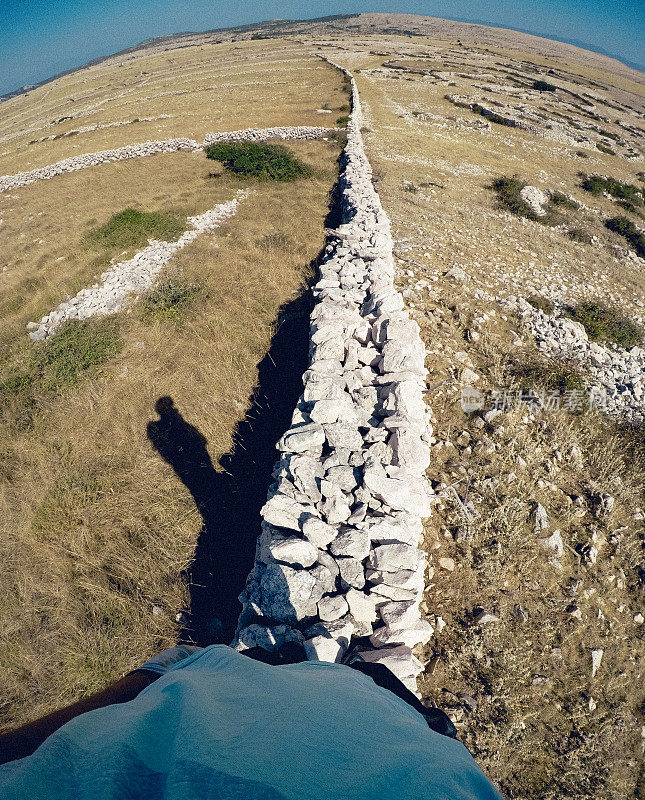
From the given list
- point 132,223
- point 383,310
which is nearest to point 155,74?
point 132,223

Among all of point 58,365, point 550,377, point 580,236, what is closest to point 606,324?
point 550,377

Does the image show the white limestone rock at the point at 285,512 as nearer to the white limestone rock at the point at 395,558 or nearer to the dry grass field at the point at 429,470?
the white limestone rock at the point at 395,558

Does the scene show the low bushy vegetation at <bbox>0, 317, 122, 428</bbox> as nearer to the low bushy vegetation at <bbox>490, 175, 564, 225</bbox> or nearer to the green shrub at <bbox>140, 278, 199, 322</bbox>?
the green shrub at <bbox>140, 278, 199, 322</bbox>

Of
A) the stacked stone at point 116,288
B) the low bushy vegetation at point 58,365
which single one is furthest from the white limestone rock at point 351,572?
the stacked stone at point 116,288

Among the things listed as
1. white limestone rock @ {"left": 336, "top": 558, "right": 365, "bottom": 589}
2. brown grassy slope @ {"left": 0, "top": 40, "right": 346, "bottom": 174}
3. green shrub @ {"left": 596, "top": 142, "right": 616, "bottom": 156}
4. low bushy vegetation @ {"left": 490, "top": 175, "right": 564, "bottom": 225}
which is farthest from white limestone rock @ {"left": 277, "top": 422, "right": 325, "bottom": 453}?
green shrub @ {"left": 596, "top": 142, "right": 616, "bottom": 156}

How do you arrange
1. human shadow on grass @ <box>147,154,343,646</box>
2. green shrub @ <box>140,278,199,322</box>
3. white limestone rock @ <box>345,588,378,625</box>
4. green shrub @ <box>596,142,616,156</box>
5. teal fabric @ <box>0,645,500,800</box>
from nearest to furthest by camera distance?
teal fabric @ <box>0,645,500,800</box>, white limestone rock @ <box>345,588,378,625</box>, human shadow on grass @ <box>147,154,343,646</box>, green shrub @ <box>140,278,199,322</box>, green shrub @ <box>596,142,616,156</box>

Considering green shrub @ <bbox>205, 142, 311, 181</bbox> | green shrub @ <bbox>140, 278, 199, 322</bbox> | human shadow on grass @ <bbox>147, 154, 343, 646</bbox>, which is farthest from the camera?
green shrub @ <bbox>205, 142, 311, 181</bbox>

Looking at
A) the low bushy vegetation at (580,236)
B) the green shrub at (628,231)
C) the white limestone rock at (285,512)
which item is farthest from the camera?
the green shrub at (628,231)
